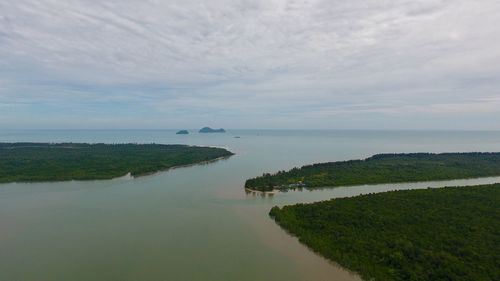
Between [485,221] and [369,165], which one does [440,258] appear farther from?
[369,165]

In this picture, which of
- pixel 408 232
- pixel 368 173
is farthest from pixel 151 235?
pixel 368 173

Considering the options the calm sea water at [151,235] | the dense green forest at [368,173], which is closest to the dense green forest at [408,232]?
the calm sea water at [151,235]

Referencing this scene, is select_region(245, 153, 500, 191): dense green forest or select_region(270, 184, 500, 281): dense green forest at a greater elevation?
select_region(245, 153, 500, 191): dense green forest

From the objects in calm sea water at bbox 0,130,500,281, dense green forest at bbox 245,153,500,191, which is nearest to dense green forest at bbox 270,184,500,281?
calm sea water at bbox 0,130,500,281

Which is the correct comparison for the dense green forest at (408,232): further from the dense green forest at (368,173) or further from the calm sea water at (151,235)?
the dense green forest at (368,173)

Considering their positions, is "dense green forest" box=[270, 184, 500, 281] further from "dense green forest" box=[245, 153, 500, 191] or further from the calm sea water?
"dense green forest" box=[245, 153, 500, 191]

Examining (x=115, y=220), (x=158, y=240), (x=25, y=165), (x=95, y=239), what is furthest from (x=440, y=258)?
(x=25, y=165)
